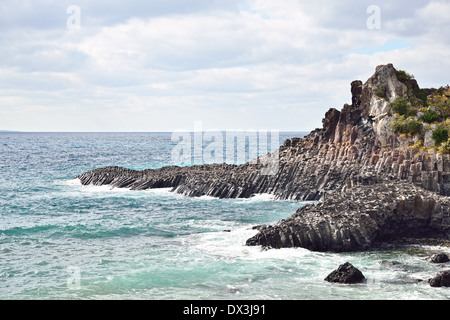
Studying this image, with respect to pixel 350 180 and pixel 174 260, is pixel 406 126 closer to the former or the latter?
pixel 350 180

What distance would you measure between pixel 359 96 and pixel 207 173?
2320 centimetres

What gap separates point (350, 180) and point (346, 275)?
25.8m

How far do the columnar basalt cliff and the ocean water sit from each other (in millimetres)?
2184

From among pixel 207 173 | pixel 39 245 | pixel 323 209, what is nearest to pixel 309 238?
pixel 323 209

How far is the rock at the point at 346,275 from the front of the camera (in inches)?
979

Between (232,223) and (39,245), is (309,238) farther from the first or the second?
(39,245)

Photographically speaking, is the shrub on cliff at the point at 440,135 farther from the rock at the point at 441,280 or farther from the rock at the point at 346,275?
the rock at the point at 346,275

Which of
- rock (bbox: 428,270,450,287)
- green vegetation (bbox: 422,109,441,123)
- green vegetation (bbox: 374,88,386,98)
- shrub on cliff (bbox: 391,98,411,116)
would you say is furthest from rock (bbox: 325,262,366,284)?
green vegetation (bbox: 374,88,386,98)

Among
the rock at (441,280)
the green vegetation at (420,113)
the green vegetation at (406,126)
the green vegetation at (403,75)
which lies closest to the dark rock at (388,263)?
the rock at (441,280)

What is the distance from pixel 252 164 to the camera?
6512 centimetres

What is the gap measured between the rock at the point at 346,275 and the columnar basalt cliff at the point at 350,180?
554cm

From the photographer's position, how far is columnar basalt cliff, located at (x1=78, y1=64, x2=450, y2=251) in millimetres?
31984

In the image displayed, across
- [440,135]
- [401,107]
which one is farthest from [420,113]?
[440,135]

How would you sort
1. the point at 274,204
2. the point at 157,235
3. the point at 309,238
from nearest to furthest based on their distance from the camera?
the point at 309,238 → the point at 157,235 → the point at 274,204
